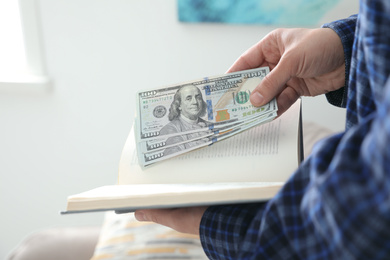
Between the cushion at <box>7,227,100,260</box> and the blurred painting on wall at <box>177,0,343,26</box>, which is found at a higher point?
the blurred painting on wall at <box>177,0,343,26</box>

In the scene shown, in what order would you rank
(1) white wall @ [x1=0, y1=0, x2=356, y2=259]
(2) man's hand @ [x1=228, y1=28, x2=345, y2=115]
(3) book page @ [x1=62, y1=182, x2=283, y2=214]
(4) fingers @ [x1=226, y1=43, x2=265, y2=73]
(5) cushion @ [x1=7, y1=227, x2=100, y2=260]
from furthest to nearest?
(1) white wall @ [x1=0, y1=0, x2=356, y2=259] < (5) cushion @ [x1=7, y1=227, x2=100, y2=260] < (4) fingers @ [x1=226, y1=43, x2=265, y2=73] < (2) man's hand @ [x1=228, y1=28, x2=345, y2=115] < (3) book page @ [x1=62, y1=182, x2=283, y2=214]

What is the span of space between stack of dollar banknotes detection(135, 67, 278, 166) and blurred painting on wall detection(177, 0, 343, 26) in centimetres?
82

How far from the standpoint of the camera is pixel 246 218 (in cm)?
56

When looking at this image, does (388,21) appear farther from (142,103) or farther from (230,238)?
(142,103)

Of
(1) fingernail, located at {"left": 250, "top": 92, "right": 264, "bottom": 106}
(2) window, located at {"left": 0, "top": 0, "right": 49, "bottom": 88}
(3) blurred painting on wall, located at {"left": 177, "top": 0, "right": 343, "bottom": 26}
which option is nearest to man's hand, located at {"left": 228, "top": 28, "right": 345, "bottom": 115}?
(1) fingernail, located at {"left": 250, "top": 92, "right": 264, "bottom": 106}

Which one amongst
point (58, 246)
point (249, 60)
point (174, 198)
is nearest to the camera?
point (174, 198)

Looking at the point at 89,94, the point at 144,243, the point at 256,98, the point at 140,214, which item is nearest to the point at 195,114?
the point at 256,98

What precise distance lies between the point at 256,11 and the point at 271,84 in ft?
2.92

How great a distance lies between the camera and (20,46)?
1951 mm

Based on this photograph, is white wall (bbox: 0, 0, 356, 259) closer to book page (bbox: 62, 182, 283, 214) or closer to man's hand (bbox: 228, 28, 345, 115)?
man's hand (bbox: 228, 28, 345, 115)

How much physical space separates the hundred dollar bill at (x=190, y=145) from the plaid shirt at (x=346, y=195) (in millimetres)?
255

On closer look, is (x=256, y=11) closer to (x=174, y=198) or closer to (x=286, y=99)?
(x=286, y=99)

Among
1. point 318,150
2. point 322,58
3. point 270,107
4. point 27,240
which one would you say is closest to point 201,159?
point 270,107

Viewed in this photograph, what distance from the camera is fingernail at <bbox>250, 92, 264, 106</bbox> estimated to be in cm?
83
